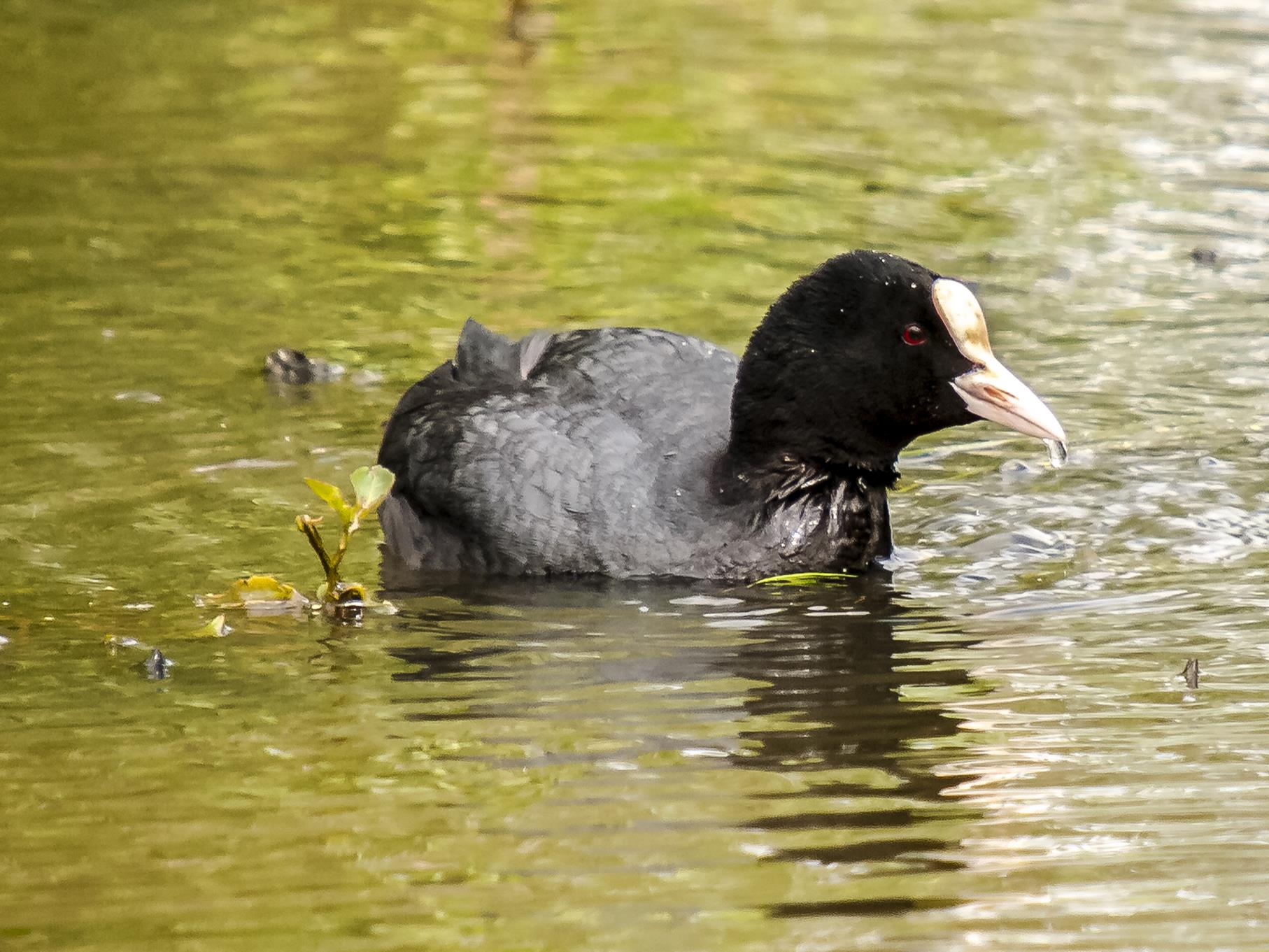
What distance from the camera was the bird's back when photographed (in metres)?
5.42

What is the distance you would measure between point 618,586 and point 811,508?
58 centimetres

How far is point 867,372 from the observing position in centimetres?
541

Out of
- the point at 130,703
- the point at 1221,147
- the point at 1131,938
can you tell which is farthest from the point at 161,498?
the point at 1221,147

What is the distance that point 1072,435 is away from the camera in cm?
660

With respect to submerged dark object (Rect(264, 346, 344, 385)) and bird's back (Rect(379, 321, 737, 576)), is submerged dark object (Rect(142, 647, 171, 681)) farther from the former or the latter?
submerged dark object (Rect(264, 346, 344, 385))

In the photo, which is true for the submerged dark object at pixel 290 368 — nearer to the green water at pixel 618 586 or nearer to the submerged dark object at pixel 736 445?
the green water at pixel 618 586

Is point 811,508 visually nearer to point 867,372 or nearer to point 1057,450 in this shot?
point 867,372

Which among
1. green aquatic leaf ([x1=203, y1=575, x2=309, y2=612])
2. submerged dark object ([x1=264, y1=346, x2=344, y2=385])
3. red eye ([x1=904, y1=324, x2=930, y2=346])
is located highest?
red eye ([x1=904, y1=324, x2=930, y2=346])

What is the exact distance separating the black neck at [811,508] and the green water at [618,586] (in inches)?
6.9

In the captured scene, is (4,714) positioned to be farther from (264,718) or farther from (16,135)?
(16,135)

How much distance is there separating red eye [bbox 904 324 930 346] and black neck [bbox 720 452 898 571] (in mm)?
409

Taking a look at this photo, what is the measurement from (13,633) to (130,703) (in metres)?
0.69

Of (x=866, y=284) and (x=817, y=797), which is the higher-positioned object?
(x=866, y=284)

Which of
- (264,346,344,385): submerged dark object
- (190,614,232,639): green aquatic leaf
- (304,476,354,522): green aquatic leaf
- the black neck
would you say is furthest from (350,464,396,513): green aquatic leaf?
(264,346,344,385): submerged dark object
